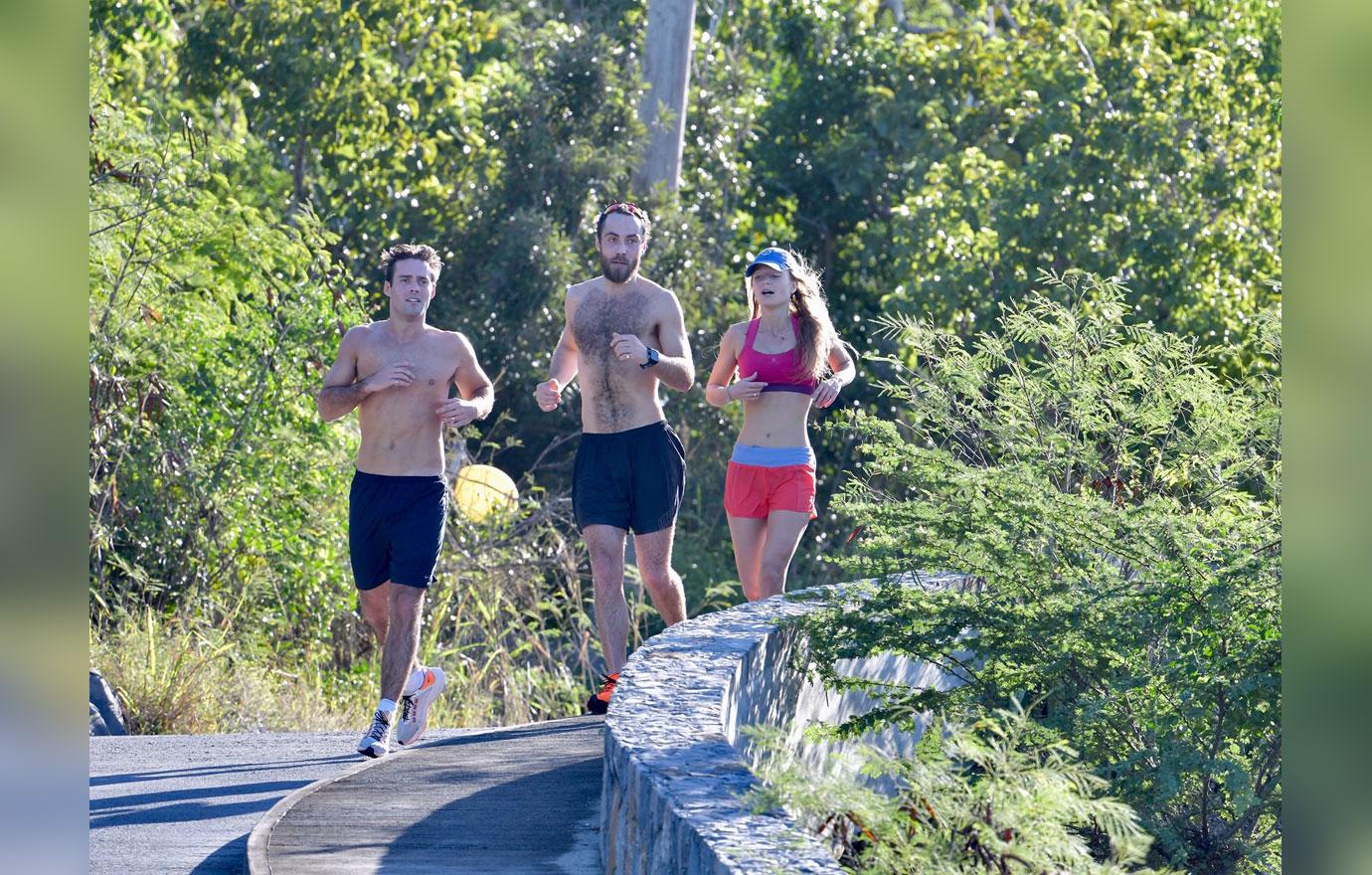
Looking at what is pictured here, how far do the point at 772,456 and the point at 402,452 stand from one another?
74.1 inches

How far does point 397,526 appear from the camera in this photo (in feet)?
22.6

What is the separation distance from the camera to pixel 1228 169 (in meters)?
18.3

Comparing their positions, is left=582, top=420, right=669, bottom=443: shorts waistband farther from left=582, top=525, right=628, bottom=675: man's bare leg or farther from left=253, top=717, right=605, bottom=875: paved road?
left=253, top=717, right=605, bottom=875: paved road

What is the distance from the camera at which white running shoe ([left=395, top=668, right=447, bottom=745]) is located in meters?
6.88

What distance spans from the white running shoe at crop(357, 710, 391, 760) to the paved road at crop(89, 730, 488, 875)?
0.25 m

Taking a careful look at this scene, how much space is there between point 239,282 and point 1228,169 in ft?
33.6

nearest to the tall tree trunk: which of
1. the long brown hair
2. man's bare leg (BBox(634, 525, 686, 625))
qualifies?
the long brown hair

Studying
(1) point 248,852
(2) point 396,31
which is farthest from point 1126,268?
(1) point 248,852

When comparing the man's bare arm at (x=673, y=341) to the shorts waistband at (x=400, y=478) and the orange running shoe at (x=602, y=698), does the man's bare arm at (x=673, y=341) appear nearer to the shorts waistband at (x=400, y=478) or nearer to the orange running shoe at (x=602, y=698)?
the shorts waistband at (x=400, y=478)

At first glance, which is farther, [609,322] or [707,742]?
[609,322]

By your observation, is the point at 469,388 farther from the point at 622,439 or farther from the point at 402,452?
the point at 622,439

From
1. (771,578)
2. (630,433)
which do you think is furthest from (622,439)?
(771,578)

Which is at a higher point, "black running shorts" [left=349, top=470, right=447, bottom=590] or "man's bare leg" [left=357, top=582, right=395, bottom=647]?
"black running shorts" [left=349, top=470, right=447, bottom=590]
